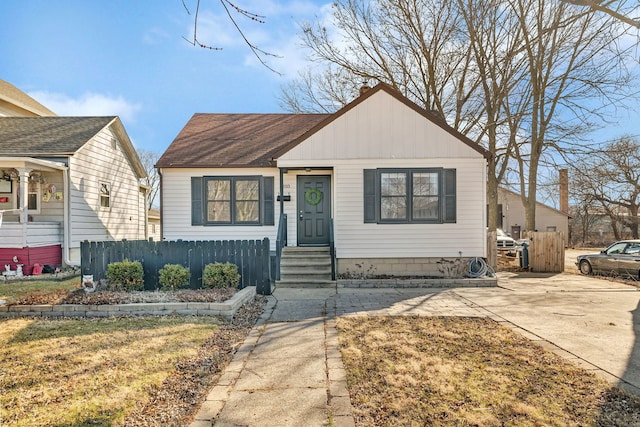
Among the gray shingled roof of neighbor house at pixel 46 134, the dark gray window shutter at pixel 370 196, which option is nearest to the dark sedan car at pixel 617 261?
the dark gray window shutter at pixel 370 196

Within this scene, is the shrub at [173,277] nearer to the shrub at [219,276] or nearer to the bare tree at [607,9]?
the shrub at [219,276]

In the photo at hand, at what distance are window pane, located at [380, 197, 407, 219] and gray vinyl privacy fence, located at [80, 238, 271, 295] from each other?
13.4 ft

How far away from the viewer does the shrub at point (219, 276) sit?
25.1 ft

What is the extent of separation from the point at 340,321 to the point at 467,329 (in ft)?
6.42

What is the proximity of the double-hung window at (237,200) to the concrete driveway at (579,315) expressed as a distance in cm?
611

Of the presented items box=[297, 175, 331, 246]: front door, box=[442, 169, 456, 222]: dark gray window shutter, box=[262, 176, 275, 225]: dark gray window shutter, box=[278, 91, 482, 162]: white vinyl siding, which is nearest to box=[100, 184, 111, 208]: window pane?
box=[262, 176, 275, 225]: dark gray window shutter

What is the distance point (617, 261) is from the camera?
40.2 feet

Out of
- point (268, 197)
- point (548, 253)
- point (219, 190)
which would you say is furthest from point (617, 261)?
point (219, 190)

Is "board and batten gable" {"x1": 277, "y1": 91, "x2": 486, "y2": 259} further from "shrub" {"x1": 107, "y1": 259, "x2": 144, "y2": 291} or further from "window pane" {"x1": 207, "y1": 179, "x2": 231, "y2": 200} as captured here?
"shrub" {"x1": 107, "y1": 259, "x2": 144, "y2": 291}

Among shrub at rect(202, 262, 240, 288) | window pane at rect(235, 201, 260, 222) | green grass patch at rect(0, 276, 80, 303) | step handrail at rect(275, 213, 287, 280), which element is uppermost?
window pane at rect(235, 201, 260, 222)

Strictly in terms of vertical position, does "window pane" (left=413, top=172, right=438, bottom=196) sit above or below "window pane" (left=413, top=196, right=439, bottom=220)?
above

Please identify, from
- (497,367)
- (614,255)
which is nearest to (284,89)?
(614,255)

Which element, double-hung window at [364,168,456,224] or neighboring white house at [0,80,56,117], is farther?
neighboring white house at [0,80,56,117]

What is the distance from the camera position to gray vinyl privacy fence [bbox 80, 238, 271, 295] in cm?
781
